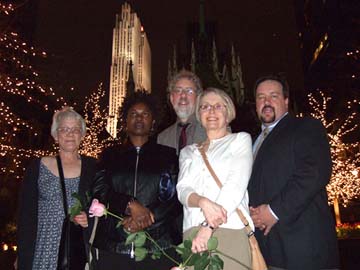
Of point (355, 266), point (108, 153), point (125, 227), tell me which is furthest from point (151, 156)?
point (355, 266)

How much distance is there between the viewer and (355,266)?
832 cm

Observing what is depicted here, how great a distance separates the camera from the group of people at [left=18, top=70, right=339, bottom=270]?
2246 millimetres

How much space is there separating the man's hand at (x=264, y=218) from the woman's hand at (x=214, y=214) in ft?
1.91

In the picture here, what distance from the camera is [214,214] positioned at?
Answer: 6.68ft

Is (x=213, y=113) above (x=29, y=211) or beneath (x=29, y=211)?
above

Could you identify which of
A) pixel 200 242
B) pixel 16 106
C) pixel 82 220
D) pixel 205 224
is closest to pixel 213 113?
pixel 205 224

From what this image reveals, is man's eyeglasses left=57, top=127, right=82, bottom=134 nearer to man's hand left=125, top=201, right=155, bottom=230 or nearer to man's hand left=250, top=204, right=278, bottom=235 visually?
man's hand left=125, top=201, right=155, bottom=230

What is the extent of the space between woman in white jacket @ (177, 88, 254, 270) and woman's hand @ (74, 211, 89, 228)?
0.99m

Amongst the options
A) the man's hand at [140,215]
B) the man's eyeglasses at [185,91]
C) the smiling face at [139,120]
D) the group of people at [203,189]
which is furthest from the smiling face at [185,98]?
the man's hand at [140,215]

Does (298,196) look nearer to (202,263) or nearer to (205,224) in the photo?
(205,224)

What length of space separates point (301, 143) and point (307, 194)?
423 millimetres

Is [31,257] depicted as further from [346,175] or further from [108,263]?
[346,175]

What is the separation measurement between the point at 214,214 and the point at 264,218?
0.67 m

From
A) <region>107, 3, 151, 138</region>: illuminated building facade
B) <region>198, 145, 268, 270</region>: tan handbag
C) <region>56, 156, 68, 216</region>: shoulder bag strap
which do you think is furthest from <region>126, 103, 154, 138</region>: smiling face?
<region>107, 3, 151, 138</region>: illuminated building facade
